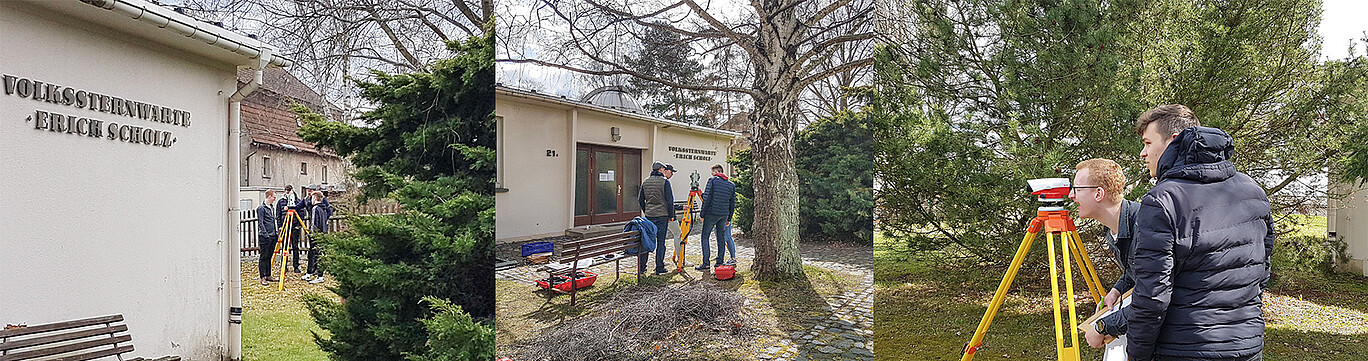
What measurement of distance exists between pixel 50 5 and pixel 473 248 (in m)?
2.14

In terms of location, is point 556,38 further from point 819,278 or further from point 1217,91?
point 1217,91

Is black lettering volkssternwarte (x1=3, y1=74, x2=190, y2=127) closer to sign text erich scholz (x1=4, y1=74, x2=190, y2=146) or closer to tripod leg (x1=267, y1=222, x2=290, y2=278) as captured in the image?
sign text erich scholz (x1=4, y1=74, x2=190, y2=146)

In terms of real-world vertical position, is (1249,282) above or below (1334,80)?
below

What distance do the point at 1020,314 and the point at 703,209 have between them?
3604 mm

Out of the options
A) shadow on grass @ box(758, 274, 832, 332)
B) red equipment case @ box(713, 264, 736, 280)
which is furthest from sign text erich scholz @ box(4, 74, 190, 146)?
shadow on grass @ box(758, 274, 832, 332)

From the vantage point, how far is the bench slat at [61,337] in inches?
112

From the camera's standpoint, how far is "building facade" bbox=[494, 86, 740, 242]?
11.8ft

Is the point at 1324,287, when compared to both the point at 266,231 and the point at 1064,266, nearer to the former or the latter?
the point at 1064,266

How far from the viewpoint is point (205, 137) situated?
141 inches

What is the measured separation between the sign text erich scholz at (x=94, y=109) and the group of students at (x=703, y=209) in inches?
90.5

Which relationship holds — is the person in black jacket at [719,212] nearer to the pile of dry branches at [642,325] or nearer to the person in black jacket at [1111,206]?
the pile of dry branches at [642,325]

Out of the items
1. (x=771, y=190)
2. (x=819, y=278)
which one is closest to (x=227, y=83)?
(x=771, y=190)

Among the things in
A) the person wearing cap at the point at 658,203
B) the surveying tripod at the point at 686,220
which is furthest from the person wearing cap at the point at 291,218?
the surveying tripod at the point at 686,220

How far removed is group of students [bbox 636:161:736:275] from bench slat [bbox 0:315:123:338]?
241 centimetres
